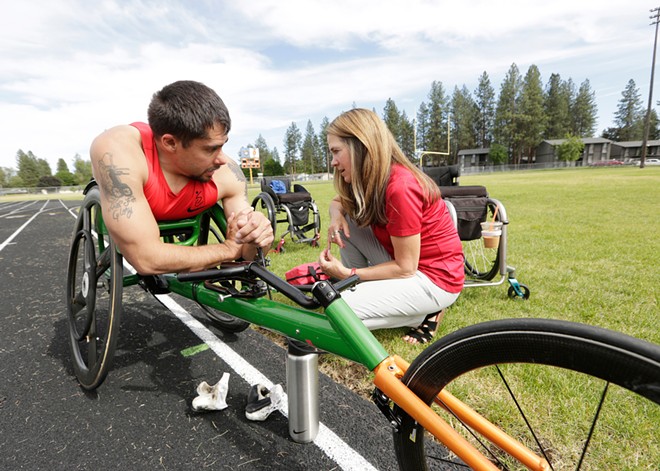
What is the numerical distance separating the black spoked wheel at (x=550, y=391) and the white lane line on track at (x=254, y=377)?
1.12ft

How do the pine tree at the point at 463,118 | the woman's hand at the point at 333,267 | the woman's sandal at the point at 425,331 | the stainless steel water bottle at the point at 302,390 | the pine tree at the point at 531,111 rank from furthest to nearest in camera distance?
1. the pine tree at the point at 463,118
2. the pine tree at the point at 531,111
3. the woman's sandal at the point at 425,331
4. the woman's hand at the point at 333,267
5. the stainless steel water bottle at the point at 302,390

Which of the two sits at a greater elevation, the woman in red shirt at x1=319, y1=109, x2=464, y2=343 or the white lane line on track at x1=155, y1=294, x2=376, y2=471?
the woman in red shirt at x1=319, y1=109, x2=464, y2=343

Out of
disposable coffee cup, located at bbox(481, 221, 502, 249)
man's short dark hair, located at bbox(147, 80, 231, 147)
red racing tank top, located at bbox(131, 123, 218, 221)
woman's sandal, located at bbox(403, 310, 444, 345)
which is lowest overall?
woman's sandal, located at bbox(403, 310, 444, 345)

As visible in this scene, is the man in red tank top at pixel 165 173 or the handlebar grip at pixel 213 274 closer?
the handlebar grip at pixel 213 274

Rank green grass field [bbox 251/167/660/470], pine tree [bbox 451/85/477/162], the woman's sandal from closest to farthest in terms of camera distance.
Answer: green grass field [bbox 251/167/660/470]
the woman's sandal
pine tree [bbox 451/85/477/162]

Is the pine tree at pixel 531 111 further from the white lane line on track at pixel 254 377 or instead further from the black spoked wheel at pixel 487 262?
the white lane line on track at pixel 254 377

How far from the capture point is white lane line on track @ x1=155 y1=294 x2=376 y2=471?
1.57m

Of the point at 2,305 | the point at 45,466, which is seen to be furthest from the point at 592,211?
the point at 2,305

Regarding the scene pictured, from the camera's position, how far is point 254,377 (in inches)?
89.1

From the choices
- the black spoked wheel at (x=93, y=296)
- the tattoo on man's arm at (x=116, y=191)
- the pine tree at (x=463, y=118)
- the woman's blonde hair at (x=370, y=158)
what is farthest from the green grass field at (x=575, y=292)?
the pine tree at (x=463, y=118)

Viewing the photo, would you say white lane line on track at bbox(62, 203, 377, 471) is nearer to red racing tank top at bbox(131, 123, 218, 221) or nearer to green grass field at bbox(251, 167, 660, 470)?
green grass field at bbox(251, 167, 660, 470)

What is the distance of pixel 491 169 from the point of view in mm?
60312

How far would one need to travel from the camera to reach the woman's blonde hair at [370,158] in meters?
2.29

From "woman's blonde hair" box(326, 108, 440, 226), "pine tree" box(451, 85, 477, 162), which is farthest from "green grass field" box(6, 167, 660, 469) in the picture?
"pine tree" box(451, 85, 477, 162)
